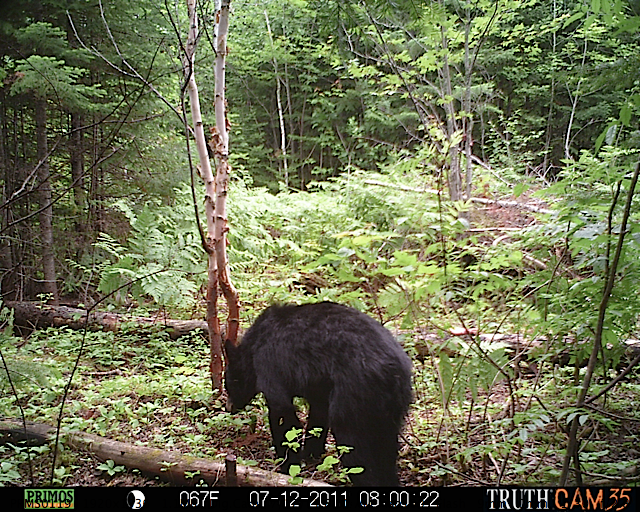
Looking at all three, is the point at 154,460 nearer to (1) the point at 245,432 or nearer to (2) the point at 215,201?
(1) the point at 245,432

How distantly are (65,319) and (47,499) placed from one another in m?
2.56

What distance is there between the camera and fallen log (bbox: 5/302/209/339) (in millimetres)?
3567

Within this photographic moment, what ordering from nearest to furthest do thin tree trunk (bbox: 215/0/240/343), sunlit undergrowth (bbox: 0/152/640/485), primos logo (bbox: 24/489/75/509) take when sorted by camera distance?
primos logo (bbox: 24/489/75/509), sunlit undergrowth (bbox: 0/152/640/485), thin tree trunk (bbox: 215/0/240/343)

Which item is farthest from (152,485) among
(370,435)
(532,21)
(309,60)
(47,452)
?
(532,21)

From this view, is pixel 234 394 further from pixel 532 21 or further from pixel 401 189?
pixel 532 21

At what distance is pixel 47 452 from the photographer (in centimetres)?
194

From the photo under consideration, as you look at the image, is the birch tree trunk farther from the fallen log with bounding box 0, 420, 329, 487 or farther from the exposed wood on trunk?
the fallen log with bounding box 0, 420, 329, 487

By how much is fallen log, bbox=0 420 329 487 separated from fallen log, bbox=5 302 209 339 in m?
1.44

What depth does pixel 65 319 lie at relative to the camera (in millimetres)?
3736

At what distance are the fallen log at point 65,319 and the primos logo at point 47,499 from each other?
6.38 ft

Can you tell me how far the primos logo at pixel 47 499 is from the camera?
1.46 m

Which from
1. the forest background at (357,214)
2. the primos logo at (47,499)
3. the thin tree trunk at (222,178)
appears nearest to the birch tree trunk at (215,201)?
the thin tree trunk at (222,178)

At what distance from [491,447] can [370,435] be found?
16.7 inches

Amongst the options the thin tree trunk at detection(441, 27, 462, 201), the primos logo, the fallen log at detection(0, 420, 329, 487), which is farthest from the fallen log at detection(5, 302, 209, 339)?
the thin tree trunk at detection(441, 27, 462, 201)
